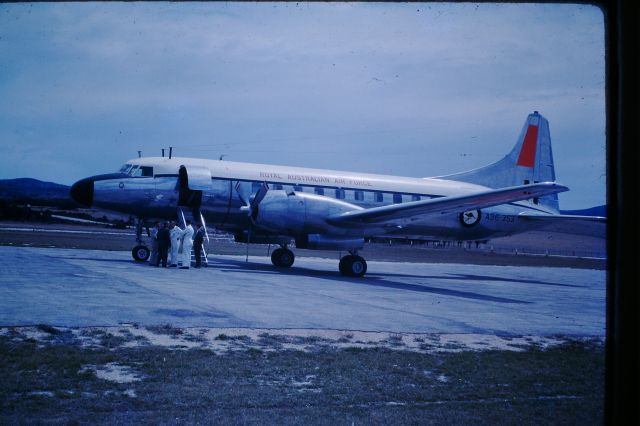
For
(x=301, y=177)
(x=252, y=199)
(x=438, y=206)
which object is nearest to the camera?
(x=438, y=206)

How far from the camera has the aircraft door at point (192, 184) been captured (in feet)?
65.6

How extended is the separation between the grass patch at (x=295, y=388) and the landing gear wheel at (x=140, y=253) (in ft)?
45.8

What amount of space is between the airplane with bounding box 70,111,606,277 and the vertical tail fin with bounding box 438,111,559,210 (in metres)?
1.60

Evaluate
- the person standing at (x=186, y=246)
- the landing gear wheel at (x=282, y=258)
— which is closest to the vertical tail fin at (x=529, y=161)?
the landing gear wheel at (x=282, y=258)

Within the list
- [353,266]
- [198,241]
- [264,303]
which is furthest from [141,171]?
[264,303]

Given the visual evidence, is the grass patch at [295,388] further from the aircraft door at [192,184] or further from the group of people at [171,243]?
the aircraft door at [192,184]

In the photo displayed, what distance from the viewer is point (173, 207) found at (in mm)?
20531

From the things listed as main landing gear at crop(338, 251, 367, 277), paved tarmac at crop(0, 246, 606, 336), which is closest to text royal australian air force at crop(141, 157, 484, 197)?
main landing gear at crop(338, 251, 367, 277)

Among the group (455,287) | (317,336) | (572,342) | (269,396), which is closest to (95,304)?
(317,336)

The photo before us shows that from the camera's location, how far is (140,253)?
20.9 metres

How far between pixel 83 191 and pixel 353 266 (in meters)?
9.48

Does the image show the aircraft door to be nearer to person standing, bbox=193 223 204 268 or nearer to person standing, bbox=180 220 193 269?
person standing, bbox=193 223 204 268

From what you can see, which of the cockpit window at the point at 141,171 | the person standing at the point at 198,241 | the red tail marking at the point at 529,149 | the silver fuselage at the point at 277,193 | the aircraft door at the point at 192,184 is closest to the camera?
the silver fuselage at the point at 277,193

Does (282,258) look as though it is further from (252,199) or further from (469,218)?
(469,218)
